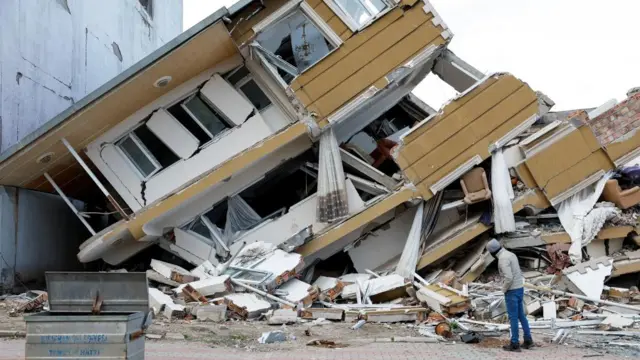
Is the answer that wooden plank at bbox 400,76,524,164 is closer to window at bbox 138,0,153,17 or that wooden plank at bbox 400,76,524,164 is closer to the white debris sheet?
the white debris sheet

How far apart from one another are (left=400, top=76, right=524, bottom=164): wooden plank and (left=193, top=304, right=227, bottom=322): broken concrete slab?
15.6 ft

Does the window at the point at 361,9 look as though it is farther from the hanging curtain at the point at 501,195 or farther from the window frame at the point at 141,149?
the window frame at the point at 141,149

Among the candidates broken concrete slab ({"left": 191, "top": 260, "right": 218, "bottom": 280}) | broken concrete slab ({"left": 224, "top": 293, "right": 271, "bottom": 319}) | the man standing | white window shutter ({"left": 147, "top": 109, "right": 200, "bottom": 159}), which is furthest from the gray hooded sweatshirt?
white window shutter ({"left": 147, "top": 109, "right": 200, "bottom": 159})

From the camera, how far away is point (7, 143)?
1231 centimetres

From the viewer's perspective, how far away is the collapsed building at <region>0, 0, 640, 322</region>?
1174 centimetres

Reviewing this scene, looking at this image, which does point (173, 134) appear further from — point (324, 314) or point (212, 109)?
point (324, 314)

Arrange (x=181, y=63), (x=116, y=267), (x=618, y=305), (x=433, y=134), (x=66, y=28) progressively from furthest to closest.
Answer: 1. (x=66, y=28)
2. (x=116, y=267)
3. (x=433, y=134)
4. (x=181, y=63)
5. (x=618, y=305)

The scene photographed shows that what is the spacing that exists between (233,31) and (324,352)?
22.2 feet

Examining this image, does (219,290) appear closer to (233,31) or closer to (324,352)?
(324,352)

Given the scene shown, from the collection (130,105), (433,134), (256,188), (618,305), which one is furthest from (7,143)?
(618,305)

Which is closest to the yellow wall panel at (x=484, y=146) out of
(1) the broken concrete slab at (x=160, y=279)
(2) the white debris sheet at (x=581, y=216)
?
(2) the white debris sheet at (x=581, y=216)

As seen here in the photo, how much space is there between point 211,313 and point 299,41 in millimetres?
5911

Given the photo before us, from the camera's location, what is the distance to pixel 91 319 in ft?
15.1

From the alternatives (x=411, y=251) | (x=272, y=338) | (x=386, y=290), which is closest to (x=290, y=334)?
(x=272, y=338)
